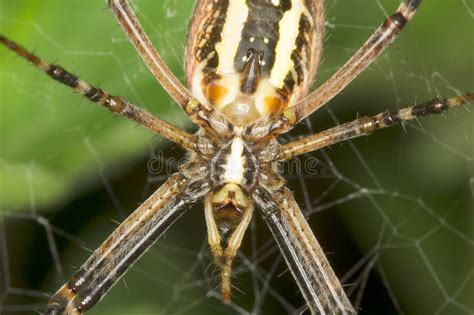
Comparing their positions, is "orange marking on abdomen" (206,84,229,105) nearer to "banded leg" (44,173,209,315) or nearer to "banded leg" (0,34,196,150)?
"banded leg" (0,34,196,150)

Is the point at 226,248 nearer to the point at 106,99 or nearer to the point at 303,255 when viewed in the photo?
the point at 303,255

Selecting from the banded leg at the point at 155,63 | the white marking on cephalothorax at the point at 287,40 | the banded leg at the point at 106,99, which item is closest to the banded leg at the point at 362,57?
the white marking on cephalothorax at the point at 287,40

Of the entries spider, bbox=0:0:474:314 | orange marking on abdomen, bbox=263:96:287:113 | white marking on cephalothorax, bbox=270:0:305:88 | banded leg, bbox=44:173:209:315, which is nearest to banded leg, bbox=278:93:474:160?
spider, bbox=0:0:474:314

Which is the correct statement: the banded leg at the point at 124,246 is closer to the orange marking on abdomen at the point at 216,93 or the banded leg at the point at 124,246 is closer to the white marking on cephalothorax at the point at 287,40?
the orange marking on abdomen at the point at 216,93

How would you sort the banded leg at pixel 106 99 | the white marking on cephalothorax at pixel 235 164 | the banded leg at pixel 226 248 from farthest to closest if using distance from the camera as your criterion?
1. the white marking on cephalothorax at pixel 235 164
2. the banded leg at pixel 226 248
3. the banded leg at pixel 106 99

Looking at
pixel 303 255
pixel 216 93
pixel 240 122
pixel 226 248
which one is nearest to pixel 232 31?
pixel 216 93

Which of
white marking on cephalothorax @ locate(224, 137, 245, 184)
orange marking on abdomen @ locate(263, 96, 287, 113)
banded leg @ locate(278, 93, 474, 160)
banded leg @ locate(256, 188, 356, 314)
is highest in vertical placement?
orange marking on abdomen @ locate(263, 96, 287, 113)

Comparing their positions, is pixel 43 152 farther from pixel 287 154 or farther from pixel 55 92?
pixel 287 154
